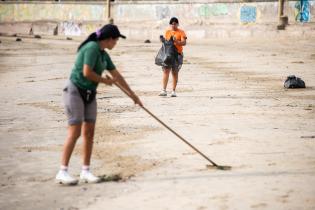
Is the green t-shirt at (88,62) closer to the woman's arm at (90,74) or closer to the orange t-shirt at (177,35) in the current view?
the woman's arm at (90,74)

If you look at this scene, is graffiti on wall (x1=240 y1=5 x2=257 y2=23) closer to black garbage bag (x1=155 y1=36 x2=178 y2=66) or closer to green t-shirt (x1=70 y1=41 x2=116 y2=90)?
black garbage bag (x1=155 y1=36 x2=178 y2=66)

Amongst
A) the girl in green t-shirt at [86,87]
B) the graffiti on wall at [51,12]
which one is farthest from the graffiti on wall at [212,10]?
the girl in green t-shirt at [86,87]

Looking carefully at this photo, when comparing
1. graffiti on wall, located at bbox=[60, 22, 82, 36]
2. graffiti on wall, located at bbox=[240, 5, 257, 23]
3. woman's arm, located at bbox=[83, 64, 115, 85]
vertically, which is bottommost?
graffiti on wall, located at bbox=[60, 22, 82, 36]

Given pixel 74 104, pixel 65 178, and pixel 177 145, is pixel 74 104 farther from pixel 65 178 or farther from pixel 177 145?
pixel 177 145

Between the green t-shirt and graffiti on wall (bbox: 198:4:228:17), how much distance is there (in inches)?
1155

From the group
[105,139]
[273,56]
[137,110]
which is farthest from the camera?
[273,56]

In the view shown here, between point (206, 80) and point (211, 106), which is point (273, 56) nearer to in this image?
point (206, 80)

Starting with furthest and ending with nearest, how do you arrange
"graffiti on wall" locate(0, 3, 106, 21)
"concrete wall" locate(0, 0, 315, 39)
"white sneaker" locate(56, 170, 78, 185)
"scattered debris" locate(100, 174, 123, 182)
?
"graffiti on wall" locate(0, 3, 106, 21) → "concrete wall" locate(0, 0, 315, 39) → "scattered debris" locate(100, 174, 123, 182) → "white sneaker" locate(56, 170, 78, 185)

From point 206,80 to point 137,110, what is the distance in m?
5.38

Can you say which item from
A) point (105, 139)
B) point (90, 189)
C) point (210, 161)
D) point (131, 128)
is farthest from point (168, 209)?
point (131, 128)

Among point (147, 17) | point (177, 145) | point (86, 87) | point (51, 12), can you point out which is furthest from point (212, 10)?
point (86, 87)

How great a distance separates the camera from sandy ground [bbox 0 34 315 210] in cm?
689

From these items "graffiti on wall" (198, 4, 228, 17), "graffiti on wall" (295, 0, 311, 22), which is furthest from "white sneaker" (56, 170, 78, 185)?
"graffiti on wall" (198, 4, 228, 17)

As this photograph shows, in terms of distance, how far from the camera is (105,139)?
396 inches
